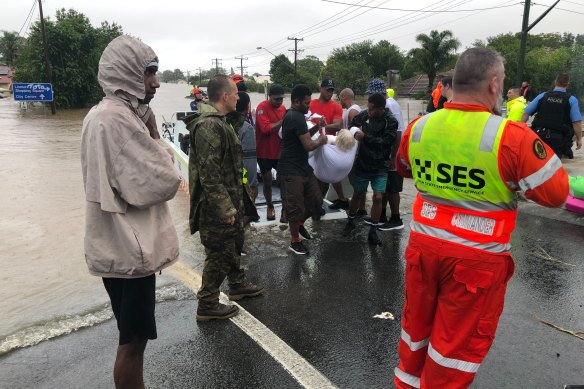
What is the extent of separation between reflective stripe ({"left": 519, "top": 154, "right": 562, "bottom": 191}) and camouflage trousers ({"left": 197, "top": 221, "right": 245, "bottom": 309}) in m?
2.25

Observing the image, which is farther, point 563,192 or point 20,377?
point 20,377

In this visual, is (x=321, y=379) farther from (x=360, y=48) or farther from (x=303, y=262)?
(x=360, y=48)

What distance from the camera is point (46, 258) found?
5.39 meters

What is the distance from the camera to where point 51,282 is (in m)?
4.66

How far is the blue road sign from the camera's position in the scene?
30641 millimetres

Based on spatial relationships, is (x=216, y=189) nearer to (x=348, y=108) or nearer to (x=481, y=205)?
(x=481, y=205)

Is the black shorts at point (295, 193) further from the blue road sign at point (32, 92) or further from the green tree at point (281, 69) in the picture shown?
the green tree at point (281, 69)

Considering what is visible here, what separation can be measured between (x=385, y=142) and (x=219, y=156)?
8.50 feet

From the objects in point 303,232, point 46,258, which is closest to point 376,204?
point 303,232

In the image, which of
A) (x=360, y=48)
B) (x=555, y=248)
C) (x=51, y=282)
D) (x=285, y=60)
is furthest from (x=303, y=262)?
(x=285, y=60)

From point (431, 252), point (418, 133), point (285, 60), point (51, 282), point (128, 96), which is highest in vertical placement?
point (285, 60)

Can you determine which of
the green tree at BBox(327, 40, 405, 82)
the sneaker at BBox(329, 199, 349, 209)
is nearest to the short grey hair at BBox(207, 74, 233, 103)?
the sneaker at BBox(329, 199, 349, 209)

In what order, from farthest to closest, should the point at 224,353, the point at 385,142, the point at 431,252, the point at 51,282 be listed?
the point at 385,142, the point at 51,282, the point at 224,353, the point at 431,252

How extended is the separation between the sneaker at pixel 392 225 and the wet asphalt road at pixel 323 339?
115 centimetres
